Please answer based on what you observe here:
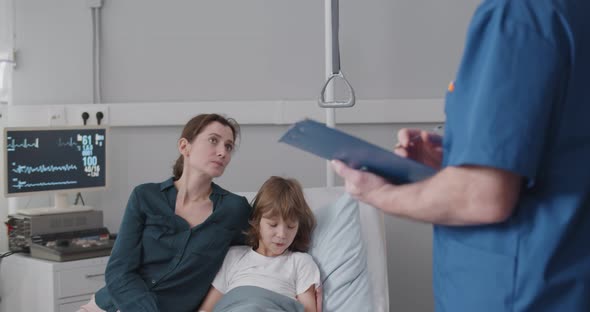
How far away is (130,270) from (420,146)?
1.46m

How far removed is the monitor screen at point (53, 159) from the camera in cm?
304

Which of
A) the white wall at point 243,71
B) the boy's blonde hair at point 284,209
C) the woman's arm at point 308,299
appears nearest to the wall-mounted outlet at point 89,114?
the white wall at point 243,71

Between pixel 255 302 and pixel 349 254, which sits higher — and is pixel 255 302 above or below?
below

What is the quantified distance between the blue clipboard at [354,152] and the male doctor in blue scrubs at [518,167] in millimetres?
36

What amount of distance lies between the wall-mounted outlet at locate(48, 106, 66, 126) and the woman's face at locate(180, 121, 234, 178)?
842mm

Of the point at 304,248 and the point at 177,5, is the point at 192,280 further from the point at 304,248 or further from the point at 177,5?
the point at 177,5

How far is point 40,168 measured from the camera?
310 centimetres

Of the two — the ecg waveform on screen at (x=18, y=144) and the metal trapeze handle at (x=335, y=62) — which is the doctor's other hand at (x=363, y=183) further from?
the ecg waveform on screen at (x=18, y=144)

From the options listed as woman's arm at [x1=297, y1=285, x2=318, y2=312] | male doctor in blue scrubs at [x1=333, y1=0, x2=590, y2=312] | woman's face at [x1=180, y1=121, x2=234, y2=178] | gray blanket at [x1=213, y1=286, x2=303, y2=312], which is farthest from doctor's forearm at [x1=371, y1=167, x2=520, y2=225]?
woman's face at [x1=180, y1=121, x2=234, y2=178]

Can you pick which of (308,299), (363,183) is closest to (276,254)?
(308,299)

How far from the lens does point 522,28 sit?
101 cm

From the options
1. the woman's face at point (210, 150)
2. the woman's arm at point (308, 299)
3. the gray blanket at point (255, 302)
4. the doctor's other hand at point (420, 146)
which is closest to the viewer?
the doctor's other hand at point (420, 146)

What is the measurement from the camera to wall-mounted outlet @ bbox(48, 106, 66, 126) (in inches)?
129

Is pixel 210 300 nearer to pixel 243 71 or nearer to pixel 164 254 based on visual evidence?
pixel 164 254
